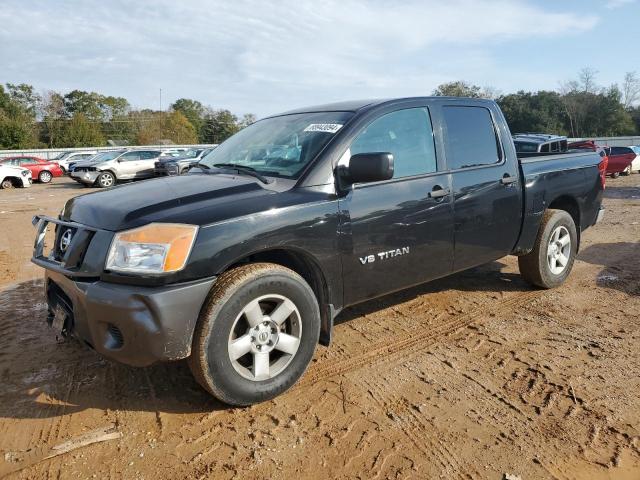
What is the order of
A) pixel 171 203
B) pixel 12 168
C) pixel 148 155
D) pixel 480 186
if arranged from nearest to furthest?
pixel 171 203 < pixel 480 186 < pixel 12 168 < pixel 148 155

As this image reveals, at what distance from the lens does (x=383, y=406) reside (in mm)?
2898

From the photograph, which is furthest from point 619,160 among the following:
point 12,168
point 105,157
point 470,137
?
point 12,168

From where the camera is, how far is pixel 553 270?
16.3 ft

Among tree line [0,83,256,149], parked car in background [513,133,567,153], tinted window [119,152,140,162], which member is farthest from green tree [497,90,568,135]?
parked car in background [513,133,567,153]

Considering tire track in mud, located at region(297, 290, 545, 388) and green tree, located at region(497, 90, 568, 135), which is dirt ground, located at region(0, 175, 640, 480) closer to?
tire track in mud, located at region(297, 290, 545, 388)

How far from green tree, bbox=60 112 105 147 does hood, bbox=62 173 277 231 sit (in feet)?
194

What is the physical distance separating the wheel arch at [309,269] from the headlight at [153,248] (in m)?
0.48

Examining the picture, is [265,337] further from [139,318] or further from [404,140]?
[404,140]

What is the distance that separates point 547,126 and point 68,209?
61053 mm

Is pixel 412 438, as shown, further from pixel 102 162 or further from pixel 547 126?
pixel 547 126

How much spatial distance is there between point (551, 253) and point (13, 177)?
22.1 m

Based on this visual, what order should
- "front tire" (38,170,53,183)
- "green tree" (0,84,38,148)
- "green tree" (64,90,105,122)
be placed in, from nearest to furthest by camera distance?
"front tire" (38,170,53,183), "green tree" (0,84,38,148), "green tree" (64,90,105,122)

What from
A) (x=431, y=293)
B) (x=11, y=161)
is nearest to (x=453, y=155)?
(x=431, y=293)

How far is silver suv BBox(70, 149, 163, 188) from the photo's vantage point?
20875 millimetres
